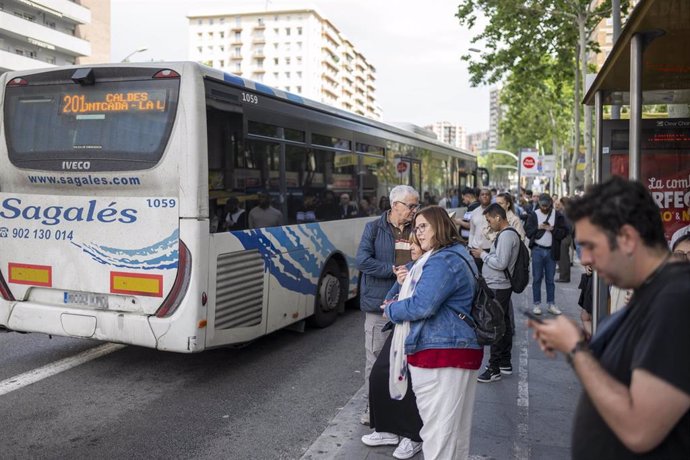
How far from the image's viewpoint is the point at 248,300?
6516mm

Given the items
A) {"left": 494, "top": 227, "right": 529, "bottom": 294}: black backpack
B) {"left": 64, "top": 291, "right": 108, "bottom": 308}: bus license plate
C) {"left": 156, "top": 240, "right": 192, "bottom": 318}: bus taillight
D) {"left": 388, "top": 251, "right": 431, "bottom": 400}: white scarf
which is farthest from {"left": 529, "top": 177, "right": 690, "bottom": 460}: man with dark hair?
{"left": 64, "top": 291, "right": 108, "bottom": 308}: bus license plate

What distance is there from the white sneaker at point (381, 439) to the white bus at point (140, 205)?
190 centimetres

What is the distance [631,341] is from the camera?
5.85 feet

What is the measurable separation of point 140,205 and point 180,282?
0.80m

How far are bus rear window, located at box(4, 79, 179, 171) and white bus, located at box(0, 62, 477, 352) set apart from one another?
0.01 metres

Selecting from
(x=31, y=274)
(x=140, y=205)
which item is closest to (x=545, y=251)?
(x=140, y=205)

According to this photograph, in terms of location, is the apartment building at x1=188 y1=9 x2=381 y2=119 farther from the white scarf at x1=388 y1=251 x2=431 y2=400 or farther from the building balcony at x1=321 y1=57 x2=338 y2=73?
the white scarf at x1=388 y1=251 x2=431 y2=400

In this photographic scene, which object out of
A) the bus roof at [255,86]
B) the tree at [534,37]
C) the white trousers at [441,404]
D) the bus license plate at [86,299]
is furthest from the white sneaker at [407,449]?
the tree at [534,37]

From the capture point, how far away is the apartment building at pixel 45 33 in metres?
47.4

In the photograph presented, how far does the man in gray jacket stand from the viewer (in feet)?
20.2

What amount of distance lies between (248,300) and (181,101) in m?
2.04

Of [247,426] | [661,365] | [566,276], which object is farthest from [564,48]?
[661,365]

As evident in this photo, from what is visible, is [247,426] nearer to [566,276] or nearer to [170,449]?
[170,449]

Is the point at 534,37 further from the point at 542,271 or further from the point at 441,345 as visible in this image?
the point at 441,345
